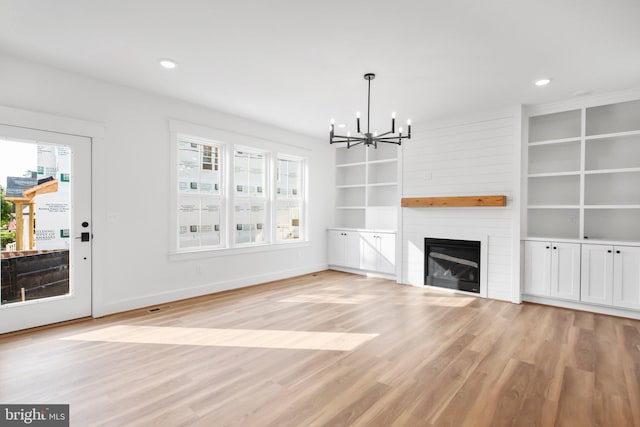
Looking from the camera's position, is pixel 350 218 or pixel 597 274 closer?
pixel 597 274

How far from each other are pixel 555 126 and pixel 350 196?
13.0 ft

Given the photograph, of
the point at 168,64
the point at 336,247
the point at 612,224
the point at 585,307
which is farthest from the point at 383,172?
the point at 168,64

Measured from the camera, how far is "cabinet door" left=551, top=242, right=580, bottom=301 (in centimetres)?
428

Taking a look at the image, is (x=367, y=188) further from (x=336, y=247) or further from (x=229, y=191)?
(x=229, y=191)

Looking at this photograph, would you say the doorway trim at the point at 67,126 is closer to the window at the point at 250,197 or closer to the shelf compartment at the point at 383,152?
the window at the point at 250,197

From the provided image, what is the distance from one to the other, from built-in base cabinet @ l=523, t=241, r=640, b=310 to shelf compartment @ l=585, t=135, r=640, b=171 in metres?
1.22

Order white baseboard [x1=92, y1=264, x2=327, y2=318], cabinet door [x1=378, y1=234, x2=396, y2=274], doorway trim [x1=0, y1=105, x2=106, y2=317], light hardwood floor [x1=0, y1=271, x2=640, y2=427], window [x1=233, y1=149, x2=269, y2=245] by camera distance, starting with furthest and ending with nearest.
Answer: cabinet door [x1=378, y1=234, x2=396, y2=274] < window [x1=233, y1=149, x2=269, y2=245] < white baseboard [x1=92, y1=264, x2=327, y2=318] < doorway trim [x1=0, y1=105, x2=106, y2=317] < light hardwood floor [x1=0, y1=271, x2=640, y2=427]

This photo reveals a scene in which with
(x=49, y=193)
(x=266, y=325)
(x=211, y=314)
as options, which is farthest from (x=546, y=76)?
(x=49, y=193)

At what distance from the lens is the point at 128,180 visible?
409 cm

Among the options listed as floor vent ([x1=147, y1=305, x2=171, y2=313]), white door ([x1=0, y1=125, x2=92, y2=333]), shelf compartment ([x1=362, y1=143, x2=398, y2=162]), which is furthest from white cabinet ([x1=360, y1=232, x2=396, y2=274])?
white door ([x1=0, y1=125, x2=92, y2=333])

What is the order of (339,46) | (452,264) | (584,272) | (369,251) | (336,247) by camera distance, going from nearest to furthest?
1. (339,46)
2. (584,272)
3. (452,264)
4. (369,251)
5. (336,247)

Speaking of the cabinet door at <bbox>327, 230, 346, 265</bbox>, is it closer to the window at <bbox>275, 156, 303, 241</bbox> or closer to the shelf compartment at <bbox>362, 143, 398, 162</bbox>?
the window at <bbox>275, 156, 303, 241</bbox>

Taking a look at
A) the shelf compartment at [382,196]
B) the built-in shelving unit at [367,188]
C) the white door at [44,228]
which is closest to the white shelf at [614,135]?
Result: the built-in shelving unit at [367,188]

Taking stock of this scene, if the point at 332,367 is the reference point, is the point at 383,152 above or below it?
above
